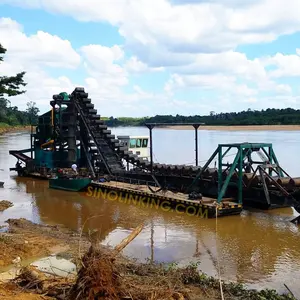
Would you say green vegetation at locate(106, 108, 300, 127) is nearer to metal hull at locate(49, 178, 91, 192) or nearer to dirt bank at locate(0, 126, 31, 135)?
dirt bank at locate(0, 126, 31, 135)

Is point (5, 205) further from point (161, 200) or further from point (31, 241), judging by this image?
point (31, 241)

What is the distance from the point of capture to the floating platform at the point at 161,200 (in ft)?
64.4

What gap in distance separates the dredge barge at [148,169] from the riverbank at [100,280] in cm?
873

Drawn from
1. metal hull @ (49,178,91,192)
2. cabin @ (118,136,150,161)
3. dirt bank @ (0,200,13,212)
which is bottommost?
dirt bank @ (0,200,13,212)

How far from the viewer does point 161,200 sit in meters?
22.2

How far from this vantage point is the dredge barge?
20359 mm

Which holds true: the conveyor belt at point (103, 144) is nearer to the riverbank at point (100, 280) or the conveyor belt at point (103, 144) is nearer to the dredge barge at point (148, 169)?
the dredge barge at point (148, 169)

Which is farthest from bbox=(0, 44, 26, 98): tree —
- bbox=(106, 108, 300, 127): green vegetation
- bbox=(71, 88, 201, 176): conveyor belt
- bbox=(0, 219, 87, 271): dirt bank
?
bbox=(106, 108, 300, 127): green vegetation

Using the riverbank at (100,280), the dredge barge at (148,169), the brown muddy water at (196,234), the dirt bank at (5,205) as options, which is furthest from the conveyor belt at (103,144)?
Result: the riverbank at (100,280)

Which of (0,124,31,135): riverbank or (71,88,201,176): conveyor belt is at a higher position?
(71,88,201,176): conveyor belt

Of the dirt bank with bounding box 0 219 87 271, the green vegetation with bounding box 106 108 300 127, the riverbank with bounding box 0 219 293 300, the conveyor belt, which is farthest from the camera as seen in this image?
the green vegetation with bounding box 106 108 300 127

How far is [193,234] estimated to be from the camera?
674 inches

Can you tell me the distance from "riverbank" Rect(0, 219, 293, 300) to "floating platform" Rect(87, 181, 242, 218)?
281 inches

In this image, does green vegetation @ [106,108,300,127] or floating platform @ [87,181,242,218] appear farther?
green vegetation @ [106,108,300,127]
